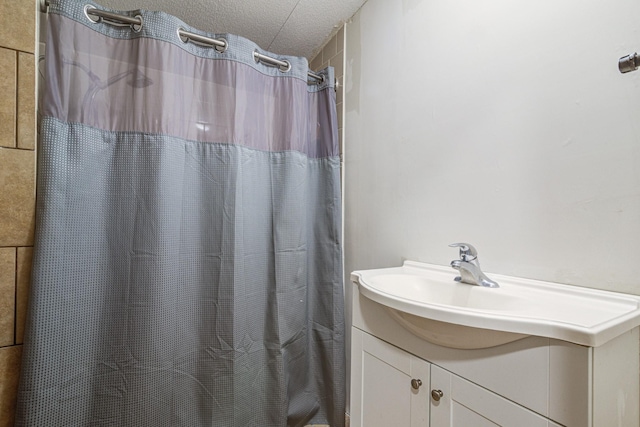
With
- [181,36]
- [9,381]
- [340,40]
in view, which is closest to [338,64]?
[340,40]

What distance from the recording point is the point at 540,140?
0.86 metres

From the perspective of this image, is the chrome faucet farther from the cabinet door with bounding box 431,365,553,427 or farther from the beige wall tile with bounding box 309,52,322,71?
the beige wall tile with bounding box 309,52,322,71

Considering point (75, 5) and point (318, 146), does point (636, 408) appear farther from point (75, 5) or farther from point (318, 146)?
point (75, 5)

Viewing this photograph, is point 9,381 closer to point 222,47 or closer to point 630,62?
point 222,47

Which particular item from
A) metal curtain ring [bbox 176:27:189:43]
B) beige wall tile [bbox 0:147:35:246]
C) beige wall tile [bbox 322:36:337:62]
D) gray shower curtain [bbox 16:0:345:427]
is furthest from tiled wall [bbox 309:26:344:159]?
beige wall tile [bbox 0:147:35:246]

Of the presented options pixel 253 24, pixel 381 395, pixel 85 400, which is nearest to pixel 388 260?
pixel 381 395

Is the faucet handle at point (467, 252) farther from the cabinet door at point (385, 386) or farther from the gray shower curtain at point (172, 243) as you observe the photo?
the gray shower curtain at point (172, 243)

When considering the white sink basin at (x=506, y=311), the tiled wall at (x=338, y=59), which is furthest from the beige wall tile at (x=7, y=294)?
the tiled wall at (x=338, y=59)

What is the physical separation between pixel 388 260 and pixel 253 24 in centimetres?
145

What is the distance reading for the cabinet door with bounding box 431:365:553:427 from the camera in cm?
61

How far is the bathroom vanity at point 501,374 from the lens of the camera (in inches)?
21.2

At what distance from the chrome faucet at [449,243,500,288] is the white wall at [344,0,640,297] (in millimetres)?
91

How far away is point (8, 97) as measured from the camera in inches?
39.4

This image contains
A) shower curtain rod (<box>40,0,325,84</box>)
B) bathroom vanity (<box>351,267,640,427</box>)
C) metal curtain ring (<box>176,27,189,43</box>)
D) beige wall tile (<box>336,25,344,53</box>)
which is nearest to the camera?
bathroom vanity (<box>351,267,640,427</box>)
